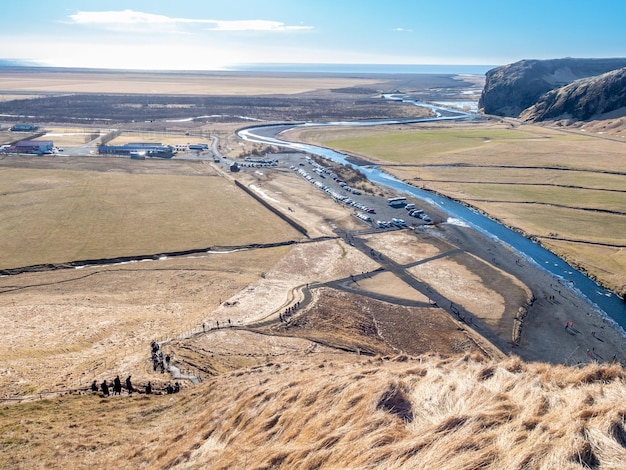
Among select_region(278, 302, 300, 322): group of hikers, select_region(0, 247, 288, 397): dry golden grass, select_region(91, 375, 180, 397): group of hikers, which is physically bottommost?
select_region(278, 302, 300, 322): group of hikers

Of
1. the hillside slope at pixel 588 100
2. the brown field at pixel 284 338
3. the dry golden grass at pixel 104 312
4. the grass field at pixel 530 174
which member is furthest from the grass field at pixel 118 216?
the hillside slope at pixel 588 100

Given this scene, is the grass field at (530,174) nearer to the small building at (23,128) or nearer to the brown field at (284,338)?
the brown field at (284,338)

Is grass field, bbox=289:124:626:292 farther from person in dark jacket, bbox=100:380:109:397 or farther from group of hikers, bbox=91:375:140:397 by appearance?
person in dark jacket, bbox=100:380:109:397

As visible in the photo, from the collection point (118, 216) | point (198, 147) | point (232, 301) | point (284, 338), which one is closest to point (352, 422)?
point (284, 338)

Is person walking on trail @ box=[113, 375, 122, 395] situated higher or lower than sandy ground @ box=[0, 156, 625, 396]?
higher

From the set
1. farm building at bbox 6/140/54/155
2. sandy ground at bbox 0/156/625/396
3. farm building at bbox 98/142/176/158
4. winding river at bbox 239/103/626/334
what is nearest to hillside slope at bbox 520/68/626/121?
winding river at bbox 239/103/626/334

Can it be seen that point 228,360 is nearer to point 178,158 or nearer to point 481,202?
point 481,202
